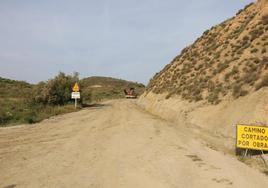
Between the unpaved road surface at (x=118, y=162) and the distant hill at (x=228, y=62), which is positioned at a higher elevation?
the distant hill at (x=228, y=62)

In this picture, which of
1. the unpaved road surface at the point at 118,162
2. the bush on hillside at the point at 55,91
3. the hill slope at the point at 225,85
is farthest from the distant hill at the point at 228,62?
the bush on hillside at the point at 55,91

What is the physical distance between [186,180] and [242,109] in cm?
1079

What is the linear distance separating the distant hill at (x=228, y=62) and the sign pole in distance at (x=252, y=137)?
7.97 m

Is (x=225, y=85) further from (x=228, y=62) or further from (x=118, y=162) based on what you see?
(x=118, y=162)

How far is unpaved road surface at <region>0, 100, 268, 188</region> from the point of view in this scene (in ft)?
31.9

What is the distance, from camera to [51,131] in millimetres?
20500

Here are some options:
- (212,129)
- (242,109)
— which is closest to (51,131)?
(212,129)

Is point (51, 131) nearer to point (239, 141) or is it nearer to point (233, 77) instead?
point (239, 141)

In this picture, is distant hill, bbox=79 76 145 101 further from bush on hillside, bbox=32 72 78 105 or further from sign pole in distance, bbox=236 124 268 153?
sign pole in distance, bbox=236 124 268 153

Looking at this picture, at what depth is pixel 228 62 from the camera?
2962 cm

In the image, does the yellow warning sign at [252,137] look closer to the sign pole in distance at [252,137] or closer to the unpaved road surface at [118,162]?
the sign pole in distance at [252,137]

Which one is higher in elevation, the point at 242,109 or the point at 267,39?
the point at 267,39

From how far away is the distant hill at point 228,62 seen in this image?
2405 centimetres

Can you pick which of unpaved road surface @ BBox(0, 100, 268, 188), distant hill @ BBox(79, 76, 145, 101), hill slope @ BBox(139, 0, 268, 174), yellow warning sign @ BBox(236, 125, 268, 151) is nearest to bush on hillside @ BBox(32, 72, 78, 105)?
distant hill @ BBox(79, 76, 145, 101)
